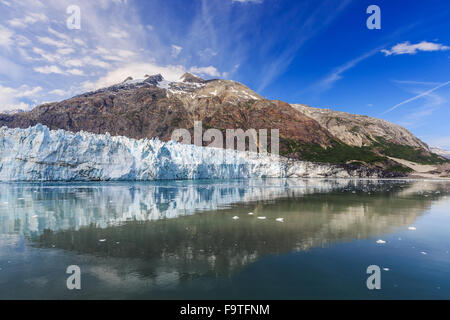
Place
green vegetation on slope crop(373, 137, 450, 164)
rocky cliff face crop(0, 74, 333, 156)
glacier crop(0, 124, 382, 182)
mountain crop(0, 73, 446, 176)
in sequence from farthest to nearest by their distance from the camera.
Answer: rocky cliff face crop(0, 74, 333, 156)
mountain crop(0, 73, 446, 176)
green vegetation on slope crop(373, 137, 450, 164)
glacier crop(0, 124, 382, 182)

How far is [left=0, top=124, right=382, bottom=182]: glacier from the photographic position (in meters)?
38.1

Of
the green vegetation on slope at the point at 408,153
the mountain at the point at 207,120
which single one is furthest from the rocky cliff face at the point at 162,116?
the green vegetation on slope at the point at 408,153

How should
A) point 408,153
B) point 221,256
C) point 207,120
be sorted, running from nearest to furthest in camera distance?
1. point 221,256
2. point 408,153
3. point 207,120

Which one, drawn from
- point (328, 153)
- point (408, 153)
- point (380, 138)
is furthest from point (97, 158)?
point (380, 138)

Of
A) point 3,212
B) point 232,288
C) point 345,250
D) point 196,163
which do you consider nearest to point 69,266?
point 232,288

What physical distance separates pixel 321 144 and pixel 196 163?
10074 centimetres

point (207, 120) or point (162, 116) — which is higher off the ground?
point (162, 116)

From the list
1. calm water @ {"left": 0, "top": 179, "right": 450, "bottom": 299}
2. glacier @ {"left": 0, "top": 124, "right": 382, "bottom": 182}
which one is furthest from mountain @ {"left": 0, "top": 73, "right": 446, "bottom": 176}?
calm water @ {"left": 0, "top": 179, "right": 450, "bottom": 299}

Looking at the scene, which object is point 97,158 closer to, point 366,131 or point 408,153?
point 408,153

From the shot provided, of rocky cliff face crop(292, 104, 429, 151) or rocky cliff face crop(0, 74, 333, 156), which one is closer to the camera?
rocky cliff face crop(0, 74, 333, 156)

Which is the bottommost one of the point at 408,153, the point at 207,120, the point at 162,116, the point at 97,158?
the point at 97,158

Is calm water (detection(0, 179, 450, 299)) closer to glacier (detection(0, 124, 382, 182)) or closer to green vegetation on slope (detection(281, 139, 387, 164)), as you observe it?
glacier (detection(0, 124, 382, 182))

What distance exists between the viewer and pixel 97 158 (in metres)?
41.9

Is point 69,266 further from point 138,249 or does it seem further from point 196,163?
point 196,163
